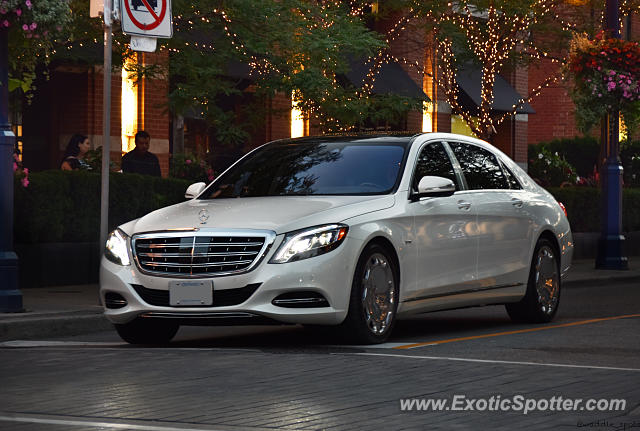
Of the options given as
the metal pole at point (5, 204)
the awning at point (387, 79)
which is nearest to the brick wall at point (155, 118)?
the awning at point (387, 79)

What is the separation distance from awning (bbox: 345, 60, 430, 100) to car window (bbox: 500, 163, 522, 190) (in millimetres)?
13615

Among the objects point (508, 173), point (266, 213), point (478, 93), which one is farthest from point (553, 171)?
point (266, 213)

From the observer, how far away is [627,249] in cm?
2803

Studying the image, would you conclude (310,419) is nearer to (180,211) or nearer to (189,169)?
(180,211)

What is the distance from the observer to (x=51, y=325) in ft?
39.5

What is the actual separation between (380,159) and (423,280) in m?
1.05

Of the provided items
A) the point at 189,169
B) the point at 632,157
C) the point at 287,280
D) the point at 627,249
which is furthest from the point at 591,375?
the point at 632,157

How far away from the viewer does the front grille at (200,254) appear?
32.7ft

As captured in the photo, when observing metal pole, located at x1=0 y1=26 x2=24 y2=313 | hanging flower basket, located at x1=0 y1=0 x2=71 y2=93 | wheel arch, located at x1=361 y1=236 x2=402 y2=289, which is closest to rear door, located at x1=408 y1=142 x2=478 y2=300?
wheel arch, located at x1=361 y1=236 x2=402 y2=289

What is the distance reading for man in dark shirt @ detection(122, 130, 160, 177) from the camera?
785 inches

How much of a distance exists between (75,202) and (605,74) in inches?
351

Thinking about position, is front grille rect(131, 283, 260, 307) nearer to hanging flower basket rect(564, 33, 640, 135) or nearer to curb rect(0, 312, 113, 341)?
curb rect(0, 312, 113, 341)

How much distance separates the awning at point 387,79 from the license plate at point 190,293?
55.0 feet

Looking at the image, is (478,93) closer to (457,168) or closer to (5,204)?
(457,168)
